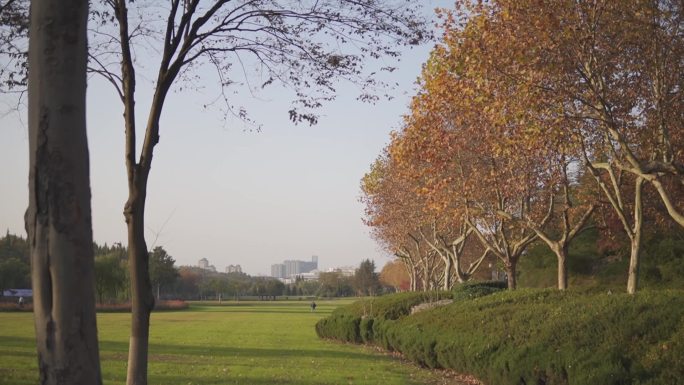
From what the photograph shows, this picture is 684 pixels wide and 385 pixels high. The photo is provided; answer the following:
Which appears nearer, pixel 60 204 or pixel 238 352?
pixel 60 204

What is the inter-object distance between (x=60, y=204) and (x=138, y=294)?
491cm

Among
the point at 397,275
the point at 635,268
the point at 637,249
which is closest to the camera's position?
the point at 635,268

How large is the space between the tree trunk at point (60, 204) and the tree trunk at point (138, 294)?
4.51 meters

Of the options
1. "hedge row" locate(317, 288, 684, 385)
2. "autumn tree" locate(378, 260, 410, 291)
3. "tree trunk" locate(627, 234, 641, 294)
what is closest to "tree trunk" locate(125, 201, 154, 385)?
"hedge row" locate(317, 288, 684, 385)

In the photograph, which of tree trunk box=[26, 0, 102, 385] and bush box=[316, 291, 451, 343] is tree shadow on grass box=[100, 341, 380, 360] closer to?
bush box=[316, 291, 451, 343]

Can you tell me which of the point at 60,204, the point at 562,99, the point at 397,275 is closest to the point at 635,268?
the point at 562,99

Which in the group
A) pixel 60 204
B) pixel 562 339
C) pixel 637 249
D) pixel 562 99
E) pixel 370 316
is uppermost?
pixel 562 99

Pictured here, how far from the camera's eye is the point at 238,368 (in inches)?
694

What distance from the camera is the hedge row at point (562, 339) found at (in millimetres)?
9602

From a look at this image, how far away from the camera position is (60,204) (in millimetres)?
4094

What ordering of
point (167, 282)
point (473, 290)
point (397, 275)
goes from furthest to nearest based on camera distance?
point (167, 282) → point (397, 275) → point (473, 290)

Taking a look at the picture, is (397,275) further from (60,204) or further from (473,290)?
(60,204)

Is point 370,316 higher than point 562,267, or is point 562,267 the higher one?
point 562,267

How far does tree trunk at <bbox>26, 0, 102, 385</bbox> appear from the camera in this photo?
404cm
